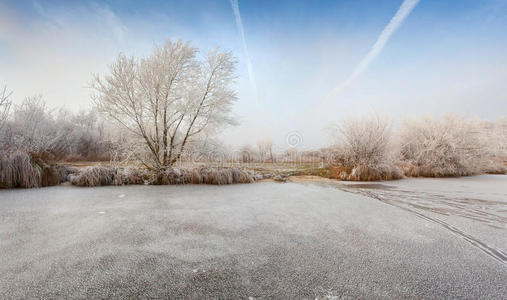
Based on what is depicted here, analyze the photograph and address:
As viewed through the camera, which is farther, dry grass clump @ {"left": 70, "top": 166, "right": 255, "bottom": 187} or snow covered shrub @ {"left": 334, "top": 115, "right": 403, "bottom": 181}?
snow covered shrub @ {"left": 334, "top": 115, "right": 403, "bottom": 181}

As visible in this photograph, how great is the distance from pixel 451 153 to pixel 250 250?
28.6 ft

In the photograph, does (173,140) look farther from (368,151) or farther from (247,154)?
(368,151)

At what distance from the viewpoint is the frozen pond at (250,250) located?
1011mm

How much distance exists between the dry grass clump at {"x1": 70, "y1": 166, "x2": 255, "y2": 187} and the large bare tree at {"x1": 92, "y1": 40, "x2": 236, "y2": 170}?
0.29 meters

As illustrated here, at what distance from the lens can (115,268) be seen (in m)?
1.18

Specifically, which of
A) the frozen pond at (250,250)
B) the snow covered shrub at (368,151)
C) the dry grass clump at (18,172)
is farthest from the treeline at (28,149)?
the snow covered shrub at (368,151)

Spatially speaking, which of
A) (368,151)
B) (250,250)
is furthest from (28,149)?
(368,151)

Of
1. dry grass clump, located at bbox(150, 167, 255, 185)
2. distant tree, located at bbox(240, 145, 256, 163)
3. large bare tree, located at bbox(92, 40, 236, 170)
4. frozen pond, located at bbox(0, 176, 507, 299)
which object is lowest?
frozen pond, located at bbox(0, 176, 507, 299)

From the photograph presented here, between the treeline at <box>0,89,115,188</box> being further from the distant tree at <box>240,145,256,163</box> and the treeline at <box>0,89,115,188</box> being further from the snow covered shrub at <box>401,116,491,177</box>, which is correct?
the snow covered shrub at <box>401,116,491,177</box>

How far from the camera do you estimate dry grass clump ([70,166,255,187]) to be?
13.9 ft

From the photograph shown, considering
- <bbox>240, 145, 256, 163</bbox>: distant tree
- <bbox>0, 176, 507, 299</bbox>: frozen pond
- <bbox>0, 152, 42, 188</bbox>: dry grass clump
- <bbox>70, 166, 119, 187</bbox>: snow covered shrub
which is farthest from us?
<bbox>240, 145, 256, 163</bbox>: distant tree

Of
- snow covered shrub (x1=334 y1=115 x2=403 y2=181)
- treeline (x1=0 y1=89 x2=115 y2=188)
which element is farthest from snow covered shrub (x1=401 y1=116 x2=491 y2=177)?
treeline (x1=0 y1=89 x2=115 y2=188)

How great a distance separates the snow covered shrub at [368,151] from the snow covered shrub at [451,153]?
142cm

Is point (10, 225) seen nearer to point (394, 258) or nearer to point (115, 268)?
point (115, 268)
